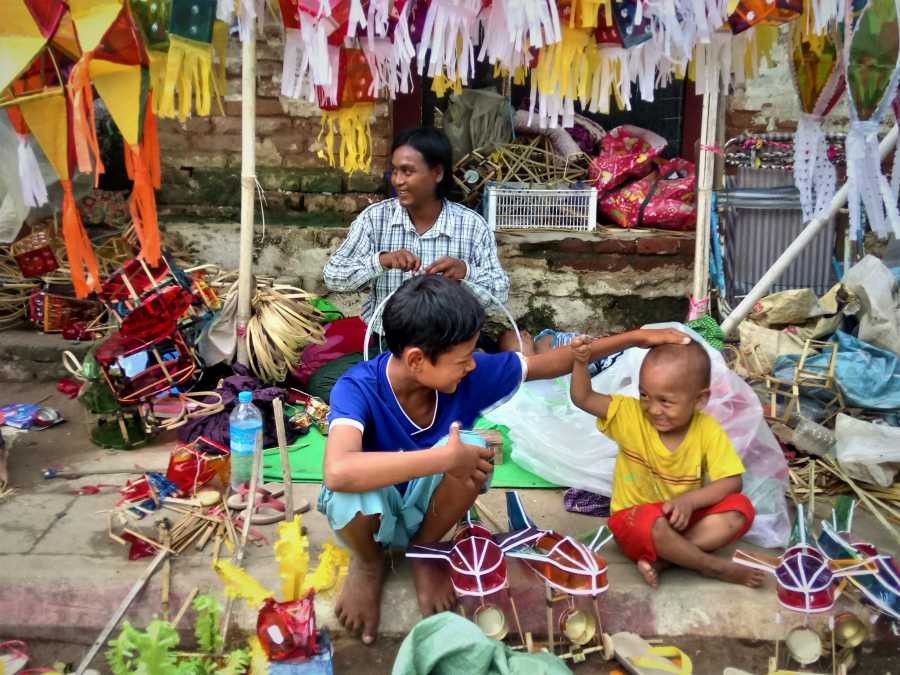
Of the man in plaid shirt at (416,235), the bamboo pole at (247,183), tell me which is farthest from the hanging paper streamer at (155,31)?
the man in plaid shirt at (416,235)

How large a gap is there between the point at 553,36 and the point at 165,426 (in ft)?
7.33

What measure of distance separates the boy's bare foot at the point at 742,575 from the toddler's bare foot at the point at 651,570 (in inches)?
7.1

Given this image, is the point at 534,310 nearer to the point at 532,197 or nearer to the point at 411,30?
the point at 532,197

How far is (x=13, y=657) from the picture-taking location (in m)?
2.26

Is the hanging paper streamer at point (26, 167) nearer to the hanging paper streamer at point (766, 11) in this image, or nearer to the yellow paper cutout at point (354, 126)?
the yellow paper cutout at point (354, 126)

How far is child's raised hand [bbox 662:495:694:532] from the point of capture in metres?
2.50

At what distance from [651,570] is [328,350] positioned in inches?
77.8

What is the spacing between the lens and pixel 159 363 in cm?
363

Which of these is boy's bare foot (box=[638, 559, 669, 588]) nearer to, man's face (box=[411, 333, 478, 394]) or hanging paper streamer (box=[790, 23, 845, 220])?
man's face (box=[411, 333, 478, 394])

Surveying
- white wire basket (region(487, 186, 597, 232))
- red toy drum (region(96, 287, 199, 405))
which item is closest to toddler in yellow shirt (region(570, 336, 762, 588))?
red toy drum (region(96, 287, 199, 405))

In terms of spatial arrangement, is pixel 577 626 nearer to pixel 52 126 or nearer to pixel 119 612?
pixel 119 612

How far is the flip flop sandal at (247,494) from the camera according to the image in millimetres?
2932

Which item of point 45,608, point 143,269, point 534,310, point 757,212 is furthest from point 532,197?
point 45,608

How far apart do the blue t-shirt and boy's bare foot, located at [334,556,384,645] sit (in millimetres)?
258
